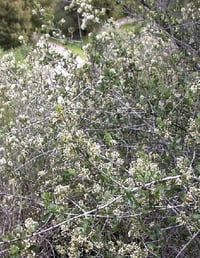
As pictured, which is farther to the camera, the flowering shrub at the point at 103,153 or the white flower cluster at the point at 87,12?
the white flower cluster at the point at 87,12

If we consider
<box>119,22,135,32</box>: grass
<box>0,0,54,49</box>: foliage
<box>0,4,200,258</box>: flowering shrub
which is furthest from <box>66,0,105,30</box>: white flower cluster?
<box>0,0,54,49</box>: foliage

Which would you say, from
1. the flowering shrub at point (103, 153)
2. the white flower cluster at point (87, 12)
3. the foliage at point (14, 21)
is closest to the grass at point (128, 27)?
the flowering shrub at point (103, 153)

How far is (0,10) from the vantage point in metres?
13.4

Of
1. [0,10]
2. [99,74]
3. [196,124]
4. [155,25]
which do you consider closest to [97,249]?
[196,124]

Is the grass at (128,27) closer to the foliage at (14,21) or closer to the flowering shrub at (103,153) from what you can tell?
the flowering shrub at (103,153)

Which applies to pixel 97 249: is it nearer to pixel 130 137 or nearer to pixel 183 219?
pixel 183 219

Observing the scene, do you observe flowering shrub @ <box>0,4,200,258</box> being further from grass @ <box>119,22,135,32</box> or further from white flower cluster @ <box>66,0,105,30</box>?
grass @ <box>119,22,135,32</box>

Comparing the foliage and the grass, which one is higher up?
the grass

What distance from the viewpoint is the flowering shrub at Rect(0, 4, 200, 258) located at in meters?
2.29

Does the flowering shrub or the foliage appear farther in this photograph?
the foliage

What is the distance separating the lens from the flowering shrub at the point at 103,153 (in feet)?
7.51

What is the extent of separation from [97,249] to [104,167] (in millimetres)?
422

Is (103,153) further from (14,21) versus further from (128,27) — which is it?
(14,21)

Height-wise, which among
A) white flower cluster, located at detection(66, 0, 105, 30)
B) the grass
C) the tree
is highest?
white flower cluster, located at detection(66, 0, 105, 30)
